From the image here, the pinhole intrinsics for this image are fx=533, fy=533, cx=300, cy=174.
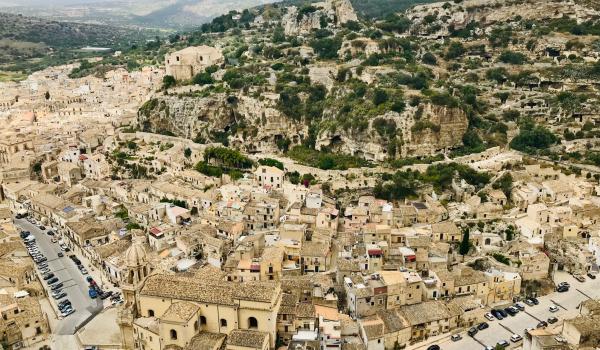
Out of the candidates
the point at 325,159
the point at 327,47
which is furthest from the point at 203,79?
the point at 325,159

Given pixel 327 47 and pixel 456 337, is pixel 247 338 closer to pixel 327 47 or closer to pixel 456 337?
pixel 456 337

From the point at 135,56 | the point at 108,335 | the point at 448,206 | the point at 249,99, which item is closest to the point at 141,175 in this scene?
the point at 249,99

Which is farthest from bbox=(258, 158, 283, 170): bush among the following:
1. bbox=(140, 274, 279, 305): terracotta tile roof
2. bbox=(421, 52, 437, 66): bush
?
bbox=(421, 52, 437, 66): bush

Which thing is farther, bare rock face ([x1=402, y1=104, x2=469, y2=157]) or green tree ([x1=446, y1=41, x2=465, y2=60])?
green tree ([x1=446, y1=41, x2=465, y2=60])

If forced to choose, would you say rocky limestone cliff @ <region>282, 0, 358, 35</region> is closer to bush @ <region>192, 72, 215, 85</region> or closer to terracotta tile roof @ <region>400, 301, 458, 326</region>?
bush @ <region>192, 72, 215, 85</region>

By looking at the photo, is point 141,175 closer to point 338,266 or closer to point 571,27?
point 338,266

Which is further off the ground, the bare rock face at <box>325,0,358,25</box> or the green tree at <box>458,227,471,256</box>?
the bare rock face at <box>325,0,358,25</box>
